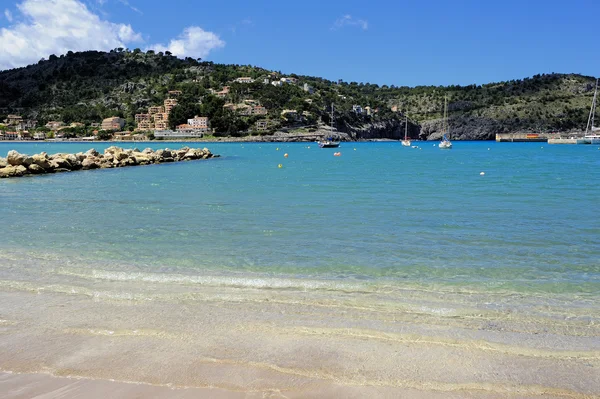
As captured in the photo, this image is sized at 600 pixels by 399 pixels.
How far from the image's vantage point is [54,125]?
545 ft

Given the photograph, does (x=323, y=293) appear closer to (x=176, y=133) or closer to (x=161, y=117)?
(x=176, y=133)

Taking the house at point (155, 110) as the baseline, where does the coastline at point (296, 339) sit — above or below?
below

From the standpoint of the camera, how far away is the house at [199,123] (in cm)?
14962

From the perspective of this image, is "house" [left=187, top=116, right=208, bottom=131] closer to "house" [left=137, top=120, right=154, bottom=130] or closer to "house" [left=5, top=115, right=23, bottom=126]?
"house" [left=137, top=120, right=154, bottom=130]

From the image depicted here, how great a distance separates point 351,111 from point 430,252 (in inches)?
7248

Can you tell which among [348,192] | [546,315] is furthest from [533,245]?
[348,192]

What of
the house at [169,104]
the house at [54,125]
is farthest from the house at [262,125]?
the house at [54,125]

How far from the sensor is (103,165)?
1485 inches

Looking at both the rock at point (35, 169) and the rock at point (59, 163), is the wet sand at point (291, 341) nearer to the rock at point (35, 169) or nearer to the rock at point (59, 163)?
the rock at point (35, 169)

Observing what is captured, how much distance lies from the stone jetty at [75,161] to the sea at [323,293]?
18.6 metres

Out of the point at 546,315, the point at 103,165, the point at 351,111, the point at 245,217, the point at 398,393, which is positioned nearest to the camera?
the point at 398,393

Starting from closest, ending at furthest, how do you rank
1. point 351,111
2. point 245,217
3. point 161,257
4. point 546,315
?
1. point 546,315
2. point 161,257
3. point 245,217
4. point 351,111

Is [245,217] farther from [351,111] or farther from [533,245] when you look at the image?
[351,111]

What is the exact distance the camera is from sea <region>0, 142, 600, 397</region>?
165 inches
